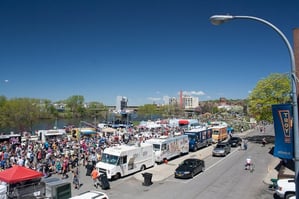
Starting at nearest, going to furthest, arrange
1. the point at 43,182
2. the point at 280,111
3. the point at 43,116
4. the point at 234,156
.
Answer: the point at 280,111, the point at 43,182, the point at 234,156, the point at 43,116

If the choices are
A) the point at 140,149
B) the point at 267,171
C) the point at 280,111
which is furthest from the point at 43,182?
the point at 267,171

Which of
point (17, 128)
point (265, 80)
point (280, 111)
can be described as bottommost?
point (17, 128)

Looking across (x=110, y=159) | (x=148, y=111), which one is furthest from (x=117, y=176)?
(x=148, y=111)

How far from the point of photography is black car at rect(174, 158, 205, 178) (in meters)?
21.7

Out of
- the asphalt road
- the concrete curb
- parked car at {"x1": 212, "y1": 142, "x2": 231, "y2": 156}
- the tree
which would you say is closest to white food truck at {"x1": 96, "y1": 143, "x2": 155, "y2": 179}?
the asphalt road

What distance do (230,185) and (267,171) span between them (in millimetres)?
6489

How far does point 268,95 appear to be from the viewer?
41.3 metres

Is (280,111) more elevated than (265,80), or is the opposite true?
(265,80)

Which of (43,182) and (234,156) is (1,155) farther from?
(234,156)

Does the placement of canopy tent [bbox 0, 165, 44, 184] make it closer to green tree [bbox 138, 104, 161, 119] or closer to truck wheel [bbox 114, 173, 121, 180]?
truck wheel [bbox 114, 173, 121, 180]

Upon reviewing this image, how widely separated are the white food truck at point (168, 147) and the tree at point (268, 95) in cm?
1530

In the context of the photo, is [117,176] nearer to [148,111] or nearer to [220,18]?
[220,18]

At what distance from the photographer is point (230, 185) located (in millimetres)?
19766

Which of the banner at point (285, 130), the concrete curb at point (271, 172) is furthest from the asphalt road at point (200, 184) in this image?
the banner at point (285, 130)
